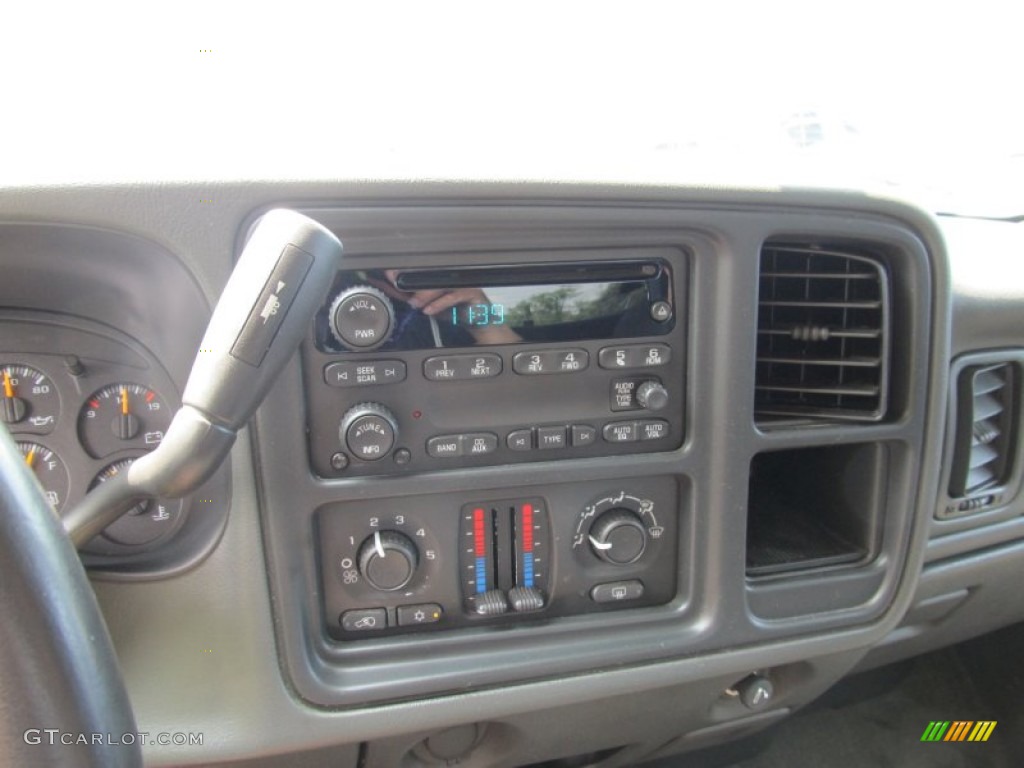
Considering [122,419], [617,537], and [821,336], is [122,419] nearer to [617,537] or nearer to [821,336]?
[617,537]

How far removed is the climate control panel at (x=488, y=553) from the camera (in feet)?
3.16

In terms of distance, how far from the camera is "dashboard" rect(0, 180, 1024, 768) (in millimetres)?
883

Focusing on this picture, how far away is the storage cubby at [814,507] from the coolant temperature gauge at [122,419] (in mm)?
832

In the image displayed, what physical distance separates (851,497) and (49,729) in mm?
1082

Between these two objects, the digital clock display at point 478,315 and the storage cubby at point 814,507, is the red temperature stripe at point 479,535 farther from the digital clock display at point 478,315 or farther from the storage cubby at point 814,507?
the storage cubby at point 814,507

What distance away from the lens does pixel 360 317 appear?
0.87 meters

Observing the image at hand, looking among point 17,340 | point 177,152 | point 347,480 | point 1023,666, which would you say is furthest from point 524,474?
point 1023,666

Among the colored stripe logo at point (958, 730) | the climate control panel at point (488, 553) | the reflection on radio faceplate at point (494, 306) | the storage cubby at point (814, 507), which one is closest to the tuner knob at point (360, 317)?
the reflection on radio faceplate at point (494, 306)

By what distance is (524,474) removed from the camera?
0.97 meters

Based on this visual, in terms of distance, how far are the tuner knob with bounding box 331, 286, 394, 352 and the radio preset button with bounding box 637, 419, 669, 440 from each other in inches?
13.9

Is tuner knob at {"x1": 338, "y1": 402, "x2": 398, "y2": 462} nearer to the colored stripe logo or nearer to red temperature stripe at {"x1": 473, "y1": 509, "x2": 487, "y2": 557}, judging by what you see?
red temperature stripe at {"x1": 473, "y1": 509, "x2": 487, "y2": 557}

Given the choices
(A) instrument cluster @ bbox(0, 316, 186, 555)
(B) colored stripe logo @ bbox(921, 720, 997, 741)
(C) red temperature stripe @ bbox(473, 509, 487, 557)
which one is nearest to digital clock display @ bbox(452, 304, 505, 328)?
(C) red temperature stripe @ bbox(473, 509, 487, 557)

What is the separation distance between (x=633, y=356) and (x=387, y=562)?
0.40m

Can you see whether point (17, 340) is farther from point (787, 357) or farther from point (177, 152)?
point (787, 357)
